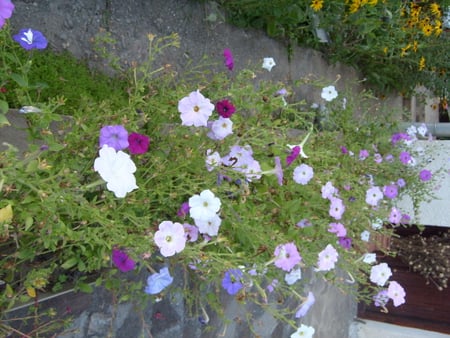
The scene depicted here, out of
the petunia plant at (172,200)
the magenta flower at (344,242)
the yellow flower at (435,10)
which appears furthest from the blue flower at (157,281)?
the yellow flower at (435,10)

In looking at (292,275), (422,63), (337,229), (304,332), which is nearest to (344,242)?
(337,229)

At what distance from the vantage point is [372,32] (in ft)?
11.9

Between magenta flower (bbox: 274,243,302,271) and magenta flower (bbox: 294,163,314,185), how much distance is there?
0.47m

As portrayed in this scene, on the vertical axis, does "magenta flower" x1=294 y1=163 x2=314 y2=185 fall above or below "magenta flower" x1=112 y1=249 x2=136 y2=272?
above

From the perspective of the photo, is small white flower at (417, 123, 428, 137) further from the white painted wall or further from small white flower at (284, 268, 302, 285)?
small white flower at (284, 268, 302, 285)

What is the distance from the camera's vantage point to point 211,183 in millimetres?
1843

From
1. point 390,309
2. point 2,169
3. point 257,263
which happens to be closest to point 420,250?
point 390,309

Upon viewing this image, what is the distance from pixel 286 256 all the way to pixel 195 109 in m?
0.66

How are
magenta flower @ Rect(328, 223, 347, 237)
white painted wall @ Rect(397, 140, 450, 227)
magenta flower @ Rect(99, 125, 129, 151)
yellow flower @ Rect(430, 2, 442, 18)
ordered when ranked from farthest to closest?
white painted wall @ Rect(397, 140, 450, 227) < yellow flower @ Rect(430, 2, 442, 18) < magenta flower @ Rect(328, 223, 347, 237) < magenta flower @ Rect(99, 125, 129, 151)

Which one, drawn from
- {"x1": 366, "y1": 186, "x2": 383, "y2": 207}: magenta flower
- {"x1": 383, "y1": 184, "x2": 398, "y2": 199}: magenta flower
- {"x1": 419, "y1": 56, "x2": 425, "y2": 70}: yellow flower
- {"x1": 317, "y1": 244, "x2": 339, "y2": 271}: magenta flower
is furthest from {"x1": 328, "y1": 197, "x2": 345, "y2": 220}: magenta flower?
{"x1": 419, "y1": 56, "x2": 425, "y2": 70}: yellow flower

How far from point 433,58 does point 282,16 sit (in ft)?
5.23

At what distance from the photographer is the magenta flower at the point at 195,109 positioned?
1.74 m

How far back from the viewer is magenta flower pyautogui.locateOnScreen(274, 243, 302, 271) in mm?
1918

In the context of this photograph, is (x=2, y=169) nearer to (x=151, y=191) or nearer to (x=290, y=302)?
(x=151, y=191)
